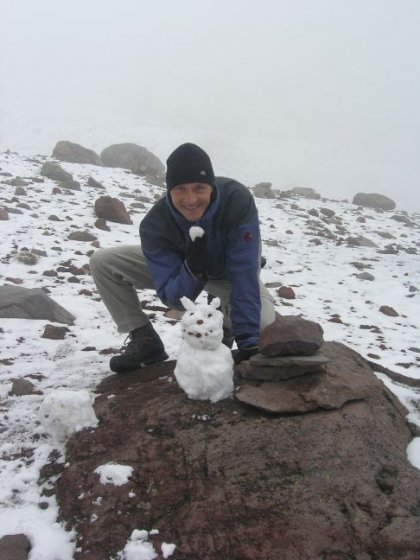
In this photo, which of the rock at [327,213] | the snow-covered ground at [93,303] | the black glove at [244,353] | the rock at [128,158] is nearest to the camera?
the snow-covered ground at [93,303]

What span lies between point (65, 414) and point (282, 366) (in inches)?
53.6

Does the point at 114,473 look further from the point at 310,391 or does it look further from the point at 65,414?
the point at 310,391

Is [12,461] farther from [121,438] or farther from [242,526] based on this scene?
[242,526]

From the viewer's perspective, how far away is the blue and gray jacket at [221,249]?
129 inches

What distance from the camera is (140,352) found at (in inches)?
146

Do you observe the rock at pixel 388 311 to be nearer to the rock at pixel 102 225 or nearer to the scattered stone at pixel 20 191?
the rock at pixel 102 225

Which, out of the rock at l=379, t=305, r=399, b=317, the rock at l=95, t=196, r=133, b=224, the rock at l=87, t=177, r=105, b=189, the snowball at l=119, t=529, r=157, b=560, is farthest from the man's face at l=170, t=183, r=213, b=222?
the rock at l=87, t=177, r=105, b=189

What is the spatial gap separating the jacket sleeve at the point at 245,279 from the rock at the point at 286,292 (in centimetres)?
368

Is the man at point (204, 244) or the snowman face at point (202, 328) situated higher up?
the man at point (204, 244)

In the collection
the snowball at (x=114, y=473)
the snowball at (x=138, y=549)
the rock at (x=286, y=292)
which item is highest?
the snowball at (x=114, y=473)

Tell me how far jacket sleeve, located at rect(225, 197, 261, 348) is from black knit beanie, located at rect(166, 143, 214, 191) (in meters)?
0.41

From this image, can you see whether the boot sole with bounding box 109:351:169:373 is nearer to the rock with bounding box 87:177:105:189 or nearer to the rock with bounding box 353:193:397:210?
the rock with bounding box 87:177:105:189

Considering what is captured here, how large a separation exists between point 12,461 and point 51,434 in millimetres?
254

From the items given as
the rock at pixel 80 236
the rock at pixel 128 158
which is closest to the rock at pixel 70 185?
the rock at pixel 80 236
